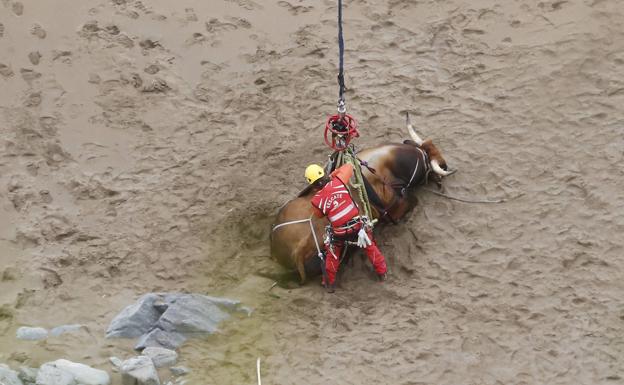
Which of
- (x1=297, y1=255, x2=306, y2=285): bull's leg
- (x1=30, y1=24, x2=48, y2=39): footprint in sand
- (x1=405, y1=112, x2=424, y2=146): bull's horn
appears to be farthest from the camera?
(x1=30, y1=24, x2=48, y2=39): footprint in sand

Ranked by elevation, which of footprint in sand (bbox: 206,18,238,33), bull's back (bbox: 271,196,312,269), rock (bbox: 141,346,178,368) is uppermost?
footprint in sand (bbox: 206,18,238,33)

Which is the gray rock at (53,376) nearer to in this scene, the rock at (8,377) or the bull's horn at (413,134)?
the rock at (8,377)

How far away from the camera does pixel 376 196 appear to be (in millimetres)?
9234

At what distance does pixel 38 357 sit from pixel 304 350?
2.24 meters

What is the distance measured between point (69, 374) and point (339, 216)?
9.17 feet

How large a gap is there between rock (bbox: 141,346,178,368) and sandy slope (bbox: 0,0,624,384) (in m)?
0.16

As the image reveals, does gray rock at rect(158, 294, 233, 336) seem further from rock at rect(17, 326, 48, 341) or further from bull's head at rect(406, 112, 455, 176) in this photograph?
bull's head at rect(406, 112, 455, 176)

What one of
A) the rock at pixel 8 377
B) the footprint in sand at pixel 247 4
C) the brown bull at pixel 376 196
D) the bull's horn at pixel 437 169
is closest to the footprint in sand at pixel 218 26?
the footprint in sand at pixel 247 4

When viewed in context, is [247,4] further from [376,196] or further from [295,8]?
[376,196]

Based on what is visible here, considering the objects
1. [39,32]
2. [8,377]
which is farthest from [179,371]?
[39,32]

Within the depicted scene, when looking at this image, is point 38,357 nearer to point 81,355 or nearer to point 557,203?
point 81,355

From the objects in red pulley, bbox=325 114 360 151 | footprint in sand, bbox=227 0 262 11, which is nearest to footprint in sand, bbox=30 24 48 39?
footprint in sand, bbox=227 0 262 11

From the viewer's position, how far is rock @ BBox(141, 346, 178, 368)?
7.73 meters

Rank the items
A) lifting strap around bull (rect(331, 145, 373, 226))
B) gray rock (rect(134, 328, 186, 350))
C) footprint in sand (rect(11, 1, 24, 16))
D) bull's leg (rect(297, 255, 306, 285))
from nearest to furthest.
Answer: gray rock (rect(134, 328, 186, 350)) < bull's leg (rect(297, 255, 306, 285)) < lifting strap around bull (rect(331, 145, 373, 226)) < footprint in sand (rect(11, 1, 24, 16))
